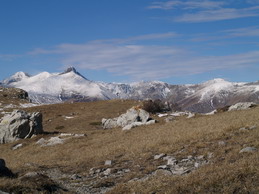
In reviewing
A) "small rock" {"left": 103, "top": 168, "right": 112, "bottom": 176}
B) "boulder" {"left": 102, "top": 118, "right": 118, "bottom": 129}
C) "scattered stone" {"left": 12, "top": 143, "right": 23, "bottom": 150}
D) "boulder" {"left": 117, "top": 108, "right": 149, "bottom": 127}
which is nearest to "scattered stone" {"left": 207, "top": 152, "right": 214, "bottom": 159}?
"small rock" {"left": 103, "top": 168, "right": 112, "bottom": 176}

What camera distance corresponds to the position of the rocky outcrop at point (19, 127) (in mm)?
44500

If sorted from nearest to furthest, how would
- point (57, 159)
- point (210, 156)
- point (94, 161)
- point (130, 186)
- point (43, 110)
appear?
point (130, 186), point (210, 156), point (94, 161), point (57, 159), point (43, 110)

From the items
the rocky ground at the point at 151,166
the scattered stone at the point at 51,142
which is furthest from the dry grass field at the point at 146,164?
the scattered stone at the point at 51,142

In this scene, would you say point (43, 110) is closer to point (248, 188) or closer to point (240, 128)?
point (240, 128)

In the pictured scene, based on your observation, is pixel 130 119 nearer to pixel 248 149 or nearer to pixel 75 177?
pixel 75 177

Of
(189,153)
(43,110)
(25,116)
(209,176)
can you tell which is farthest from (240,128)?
(43,110)

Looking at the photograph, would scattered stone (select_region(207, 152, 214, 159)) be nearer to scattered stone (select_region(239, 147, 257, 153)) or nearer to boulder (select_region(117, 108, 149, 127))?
scattered stone (select_region(239, 147, 257, 153))

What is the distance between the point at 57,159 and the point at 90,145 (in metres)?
5.41

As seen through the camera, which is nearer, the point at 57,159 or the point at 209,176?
the point at 209,176

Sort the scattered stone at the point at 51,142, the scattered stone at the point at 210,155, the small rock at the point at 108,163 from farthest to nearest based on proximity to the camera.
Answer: the scattered stone at the point at 51,142
the small rock at the point at 108,163
the scattered stone at the point at 210,155

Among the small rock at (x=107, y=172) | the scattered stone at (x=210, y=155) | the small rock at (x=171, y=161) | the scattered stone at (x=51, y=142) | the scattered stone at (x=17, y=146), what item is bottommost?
the scattered stone at (x=17, y=146)

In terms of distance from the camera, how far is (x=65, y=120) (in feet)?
217

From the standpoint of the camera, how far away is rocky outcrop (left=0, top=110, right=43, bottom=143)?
1752 inches

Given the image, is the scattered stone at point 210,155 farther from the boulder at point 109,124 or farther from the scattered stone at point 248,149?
the boulder at point 109,124
